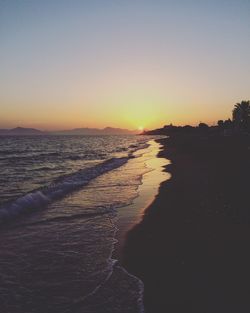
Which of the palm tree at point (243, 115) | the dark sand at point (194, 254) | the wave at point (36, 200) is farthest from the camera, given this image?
the palm tree at point (243, 115)

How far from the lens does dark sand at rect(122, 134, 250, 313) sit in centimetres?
571

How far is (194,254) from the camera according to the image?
771 centimetres

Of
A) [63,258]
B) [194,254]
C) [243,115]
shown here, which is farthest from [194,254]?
[243,115]

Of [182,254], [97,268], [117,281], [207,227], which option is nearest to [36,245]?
[97,268]

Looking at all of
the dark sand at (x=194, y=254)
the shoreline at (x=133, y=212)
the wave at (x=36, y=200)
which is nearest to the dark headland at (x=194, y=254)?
the dark sand at (x=194, y=254)

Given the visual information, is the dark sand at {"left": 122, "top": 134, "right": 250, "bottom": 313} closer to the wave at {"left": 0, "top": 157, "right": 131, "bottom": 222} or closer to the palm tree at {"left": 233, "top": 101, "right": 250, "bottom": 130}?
the wave at {"left": 0, "top": 157, "right": 131, "bottom": 222}

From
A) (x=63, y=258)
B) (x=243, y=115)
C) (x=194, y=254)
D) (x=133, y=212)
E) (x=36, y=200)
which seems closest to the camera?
(x=194, y=254)

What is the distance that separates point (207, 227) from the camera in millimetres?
9633

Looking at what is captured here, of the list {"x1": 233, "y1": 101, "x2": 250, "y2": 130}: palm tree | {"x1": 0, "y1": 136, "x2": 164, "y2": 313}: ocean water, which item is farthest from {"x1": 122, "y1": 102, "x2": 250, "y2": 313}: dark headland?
{"x1": 233, "y1": 101, "x2": 250, "y2": 130}: palm tree

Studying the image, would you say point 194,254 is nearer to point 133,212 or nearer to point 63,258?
point 63,258

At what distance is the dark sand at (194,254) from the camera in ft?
18.7

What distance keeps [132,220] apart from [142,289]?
17.8 ft

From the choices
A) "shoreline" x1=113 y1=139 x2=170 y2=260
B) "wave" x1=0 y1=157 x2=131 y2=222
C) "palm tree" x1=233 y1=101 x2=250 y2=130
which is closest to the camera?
"shoreline" x1=113 y1=139 x2=170 y2=260

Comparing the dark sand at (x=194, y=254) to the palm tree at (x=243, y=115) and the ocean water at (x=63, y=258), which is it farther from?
the palm tree at (x=243, y=115)
